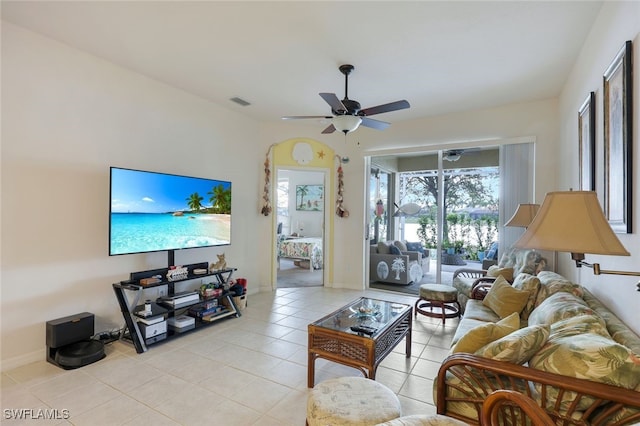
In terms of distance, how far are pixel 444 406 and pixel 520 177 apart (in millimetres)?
4027

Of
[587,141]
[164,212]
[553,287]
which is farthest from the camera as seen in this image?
[164,212]

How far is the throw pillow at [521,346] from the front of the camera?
1455mm

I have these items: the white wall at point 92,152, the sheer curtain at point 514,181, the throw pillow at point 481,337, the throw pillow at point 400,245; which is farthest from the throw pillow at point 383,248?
the throw pillow at point 481,337

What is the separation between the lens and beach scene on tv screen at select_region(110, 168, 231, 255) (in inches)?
120

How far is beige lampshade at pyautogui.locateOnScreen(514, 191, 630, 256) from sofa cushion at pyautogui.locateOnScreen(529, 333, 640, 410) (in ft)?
1.37

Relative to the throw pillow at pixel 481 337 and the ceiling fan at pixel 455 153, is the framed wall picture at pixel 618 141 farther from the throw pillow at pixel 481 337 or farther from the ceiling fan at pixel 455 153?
the ceiling fan at pixel 455 153

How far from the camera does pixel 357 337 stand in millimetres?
2275

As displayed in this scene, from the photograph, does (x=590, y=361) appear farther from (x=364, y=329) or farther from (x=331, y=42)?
(x=331, y=42)

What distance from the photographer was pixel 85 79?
3.11 metres

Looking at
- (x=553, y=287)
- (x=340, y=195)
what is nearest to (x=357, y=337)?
(x=553, y=287)

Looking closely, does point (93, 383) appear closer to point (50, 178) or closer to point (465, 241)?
point (50, 178)

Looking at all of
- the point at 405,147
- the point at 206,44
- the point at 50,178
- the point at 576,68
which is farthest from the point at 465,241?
the point at 50,178

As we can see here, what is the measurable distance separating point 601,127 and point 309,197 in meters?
7.82

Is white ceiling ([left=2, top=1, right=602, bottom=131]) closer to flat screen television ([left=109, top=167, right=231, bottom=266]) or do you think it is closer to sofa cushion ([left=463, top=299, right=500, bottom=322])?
flat screen television ([left=109, top=167, right=231, bottom=266])
